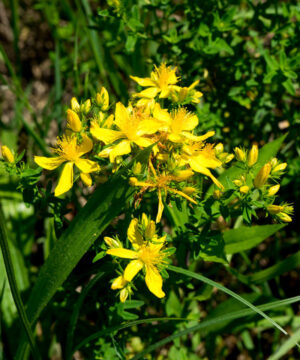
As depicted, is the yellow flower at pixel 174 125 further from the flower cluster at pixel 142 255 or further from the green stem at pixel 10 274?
the green stem at pixel 10 274

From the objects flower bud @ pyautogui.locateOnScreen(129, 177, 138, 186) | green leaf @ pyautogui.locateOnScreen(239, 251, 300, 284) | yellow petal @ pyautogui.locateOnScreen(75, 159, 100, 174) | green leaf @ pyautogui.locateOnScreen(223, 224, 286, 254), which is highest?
yellow petal @ pyautogui.locateOnScreen(75, 159, 100, 174)

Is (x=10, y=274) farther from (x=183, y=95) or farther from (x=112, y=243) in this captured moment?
(x=183, y=95)

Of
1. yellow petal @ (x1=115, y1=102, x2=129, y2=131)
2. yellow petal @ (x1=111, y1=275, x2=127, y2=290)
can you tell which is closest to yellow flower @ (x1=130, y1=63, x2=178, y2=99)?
yellow petal @ (x1=115, y1=102, x2=129, y2=131)

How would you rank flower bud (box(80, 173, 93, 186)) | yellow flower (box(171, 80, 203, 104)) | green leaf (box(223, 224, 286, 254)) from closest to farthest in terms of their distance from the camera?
flower bud (box(80, 173, 93, 186)), yellow flower (box(171, 80, 203, 104)), green leaf (box(223, 224, 286, 254))

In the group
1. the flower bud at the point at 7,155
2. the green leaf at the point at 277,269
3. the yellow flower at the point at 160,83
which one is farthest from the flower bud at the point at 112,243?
the green leaf at the point at 277,269

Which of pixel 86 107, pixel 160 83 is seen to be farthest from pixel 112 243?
pixel 160 83

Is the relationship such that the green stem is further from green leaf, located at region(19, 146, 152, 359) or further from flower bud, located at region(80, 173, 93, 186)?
flower bud, located at region(80, 173, 93, 186)
